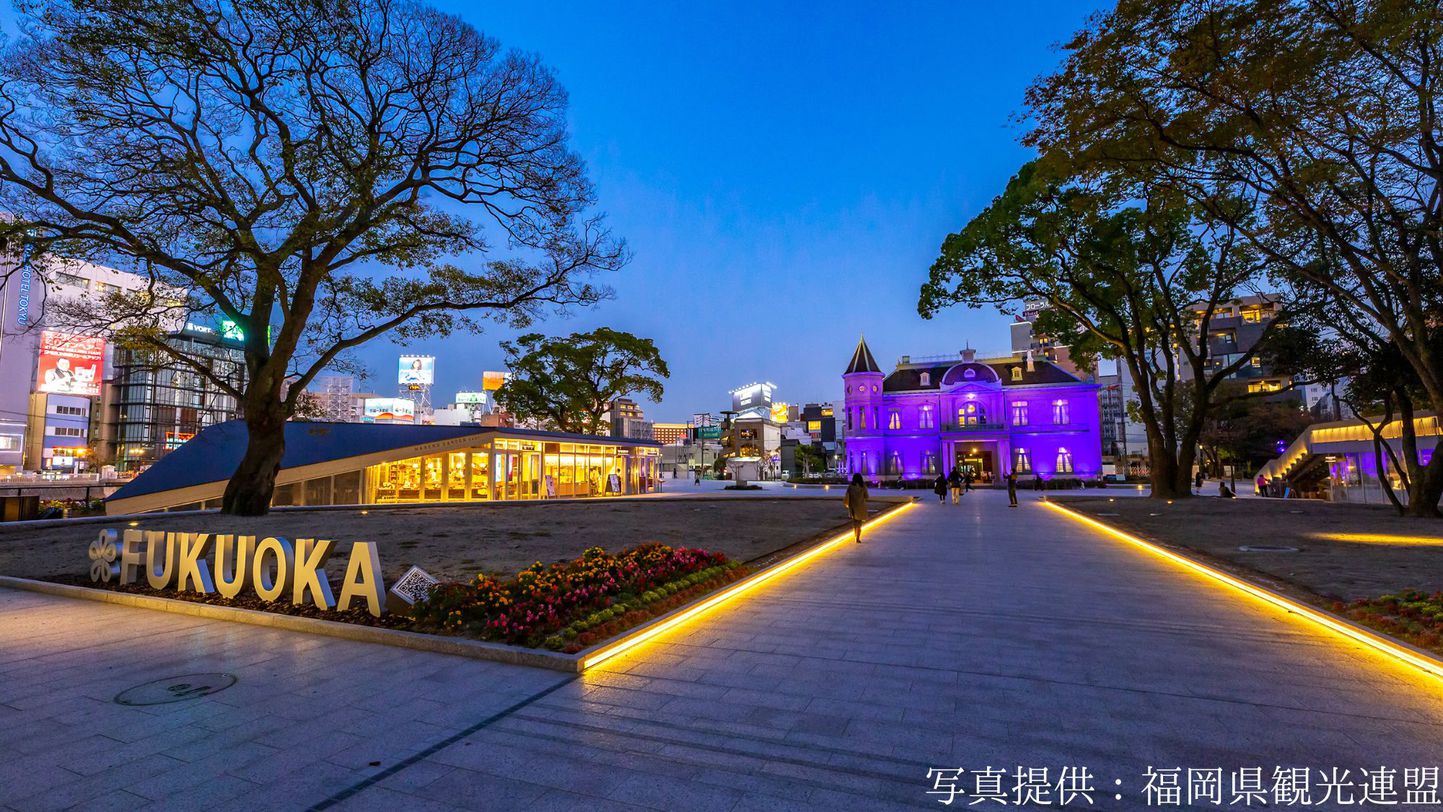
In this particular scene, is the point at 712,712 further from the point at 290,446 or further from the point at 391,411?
the point at 391,411

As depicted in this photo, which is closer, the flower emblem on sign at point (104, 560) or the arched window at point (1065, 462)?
the flower emblem on sign at point (104, 560)

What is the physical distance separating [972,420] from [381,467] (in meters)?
47.6

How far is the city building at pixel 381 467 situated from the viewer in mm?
23234

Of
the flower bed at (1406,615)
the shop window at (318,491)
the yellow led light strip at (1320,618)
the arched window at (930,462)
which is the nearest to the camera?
the yellow led light strip at (1320,618)

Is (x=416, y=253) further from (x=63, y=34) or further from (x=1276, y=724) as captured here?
(x=1276, y=724)

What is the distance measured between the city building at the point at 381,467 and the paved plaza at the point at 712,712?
65.3ft

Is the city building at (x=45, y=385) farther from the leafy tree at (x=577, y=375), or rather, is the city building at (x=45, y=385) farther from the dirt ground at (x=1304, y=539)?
the dirt ground at (x=1304, y=539)

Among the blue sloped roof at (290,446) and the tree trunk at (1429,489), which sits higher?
the blue sloped roof at (290,446)

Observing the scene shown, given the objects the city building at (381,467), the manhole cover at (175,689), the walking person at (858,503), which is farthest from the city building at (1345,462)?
the city building at (381,467)

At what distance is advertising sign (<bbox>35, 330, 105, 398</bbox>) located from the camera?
202ft

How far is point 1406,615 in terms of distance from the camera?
6.29 metres

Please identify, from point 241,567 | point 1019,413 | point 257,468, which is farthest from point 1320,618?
point 1019,413

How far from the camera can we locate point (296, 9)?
44.9 feet

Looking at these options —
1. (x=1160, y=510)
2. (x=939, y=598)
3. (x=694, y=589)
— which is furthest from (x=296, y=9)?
(x=1160, y=510)
